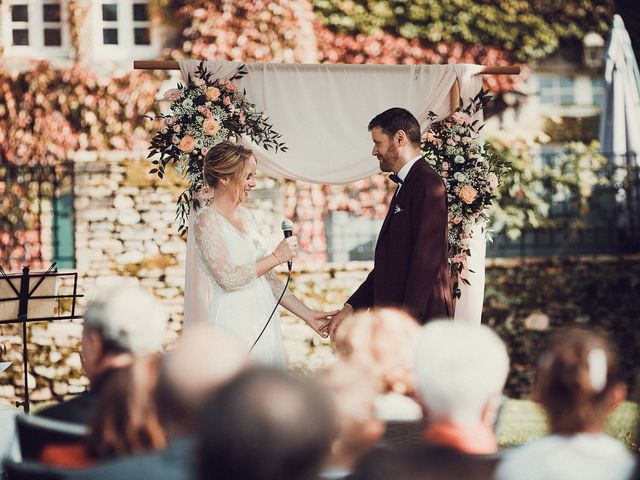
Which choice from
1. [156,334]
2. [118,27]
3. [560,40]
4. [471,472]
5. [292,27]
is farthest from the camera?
[560,40]

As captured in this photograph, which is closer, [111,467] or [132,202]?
[111,467]

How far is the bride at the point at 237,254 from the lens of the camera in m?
5.43

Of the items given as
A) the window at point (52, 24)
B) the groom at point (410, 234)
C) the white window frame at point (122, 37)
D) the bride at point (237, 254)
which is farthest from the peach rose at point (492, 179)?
the window at point (52, 24)

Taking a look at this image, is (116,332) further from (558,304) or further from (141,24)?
(141,24)

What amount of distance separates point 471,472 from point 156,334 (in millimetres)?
1048

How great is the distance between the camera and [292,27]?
11.8 metres

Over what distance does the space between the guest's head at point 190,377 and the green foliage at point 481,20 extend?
10570mm

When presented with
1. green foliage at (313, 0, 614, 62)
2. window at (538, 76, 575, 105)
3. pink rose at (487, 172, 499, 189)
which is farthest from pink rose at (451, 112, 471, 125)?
window at (538, 76, 575, 105)

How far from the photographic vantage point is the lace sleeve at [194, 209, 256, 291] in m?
5.43

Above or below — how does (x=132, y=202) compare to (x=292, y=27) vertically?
below

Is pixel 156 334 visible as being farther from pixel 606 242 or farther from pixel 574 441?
pixel 606 242

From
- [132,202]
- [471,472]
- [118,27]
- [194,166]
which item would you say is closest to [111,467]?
[471,472]

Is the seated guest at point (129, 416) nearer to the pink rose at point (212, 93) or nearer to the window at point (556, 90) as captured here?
the pink rose at point (212, 93)

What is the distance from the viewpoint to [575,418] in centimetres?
254
